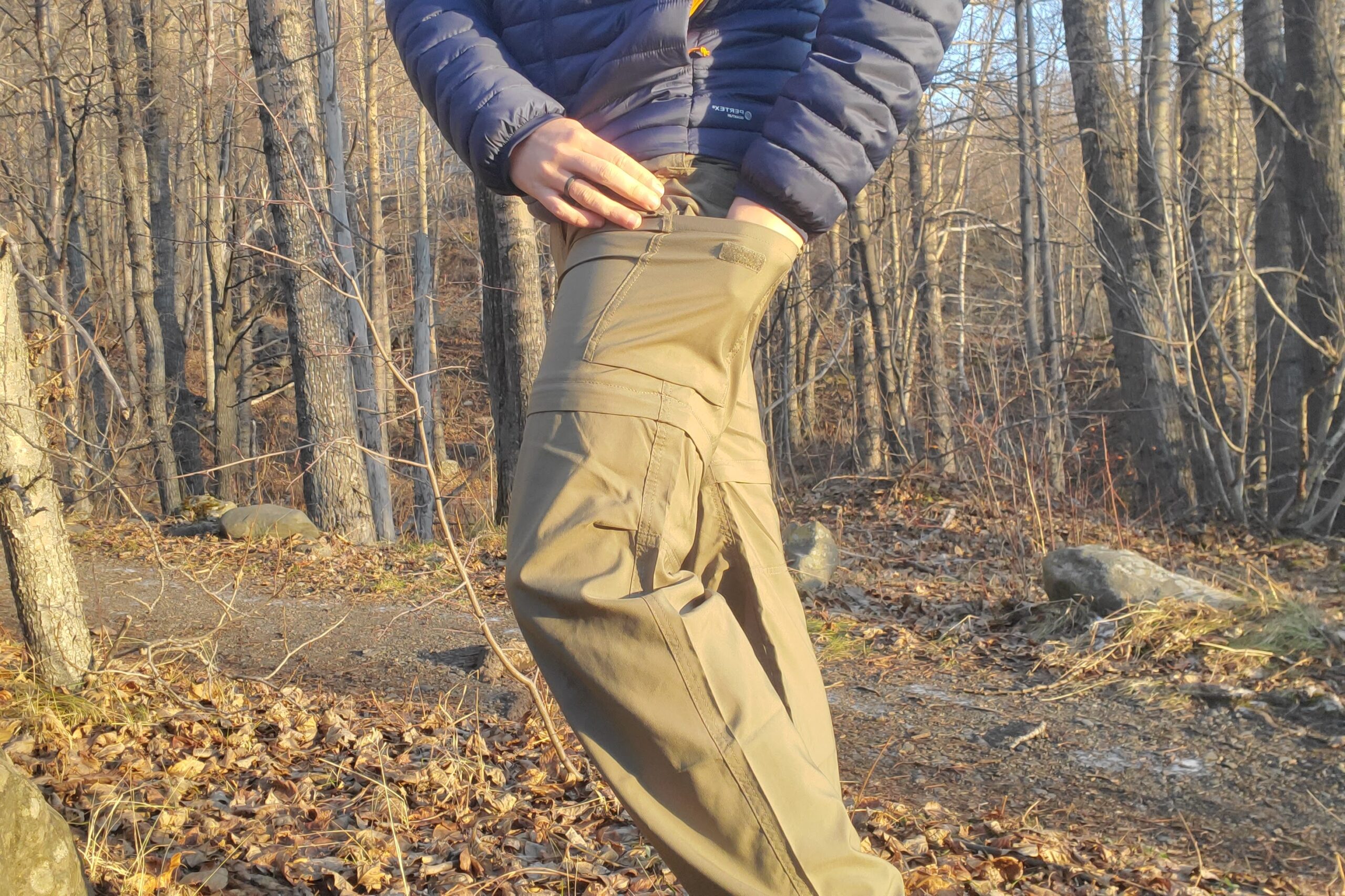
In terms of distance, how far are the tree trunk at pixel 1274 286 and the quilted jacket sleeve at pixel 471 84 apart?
7.56 m

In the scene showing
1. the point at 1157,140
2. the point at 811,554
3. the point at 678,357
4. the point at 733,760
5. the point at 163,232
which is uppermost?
the point at 163,232

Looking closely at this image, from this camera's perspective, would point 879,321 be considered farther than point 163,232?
No

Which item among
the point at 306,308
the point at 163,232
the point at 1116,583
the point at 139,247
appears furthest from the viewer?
the point at 163,232

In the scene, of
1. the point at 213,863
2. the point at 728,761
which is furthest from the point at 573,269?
the point at 213,863

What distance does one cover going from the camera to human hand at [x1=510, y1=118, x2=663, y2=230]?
4.63 ft

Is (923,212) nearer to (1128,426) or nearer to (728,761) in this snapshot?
(1128,426)

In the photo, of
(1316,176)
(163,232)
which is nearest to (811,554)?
(1316,176)

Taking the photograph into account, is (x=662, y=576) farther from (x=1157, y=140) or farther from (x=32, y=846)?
(x=1157, y=140)

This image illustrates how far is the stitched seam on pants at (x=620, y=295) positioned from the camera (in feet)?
4.50

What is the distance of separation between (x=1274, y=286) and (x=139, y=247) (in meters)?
12.8

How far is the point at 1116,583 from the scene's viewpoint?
4.74 m

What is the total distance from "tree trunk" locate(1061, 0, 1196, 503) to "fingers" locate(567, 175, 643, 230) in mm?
7904

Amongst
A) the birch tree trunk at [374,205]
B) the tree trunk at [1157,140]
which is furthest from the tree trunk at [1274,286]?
the birch tree trunk at [374,205]

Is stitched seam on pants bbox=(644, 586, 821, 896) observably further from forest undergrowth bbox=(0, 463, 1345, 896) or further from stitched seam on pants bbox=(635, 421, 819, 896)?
forest undergrowth bbox=(0, 463, 1345, 896)
